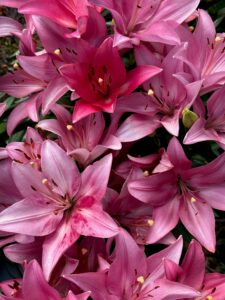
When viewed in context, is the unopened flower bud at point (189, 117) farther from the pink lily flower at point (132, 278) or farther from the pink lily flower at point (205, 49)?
the pink lily flower at point (132, 278)

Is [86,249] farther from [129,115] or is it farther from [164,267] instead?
[129,115]

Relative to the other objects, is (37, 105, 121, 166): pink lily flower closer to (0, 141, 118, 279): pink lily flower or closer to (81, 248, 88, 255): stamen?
(0, 141, 118, 279): pink lily flower

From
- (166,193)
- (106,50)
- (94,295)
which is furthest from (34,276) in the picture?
(106,50)

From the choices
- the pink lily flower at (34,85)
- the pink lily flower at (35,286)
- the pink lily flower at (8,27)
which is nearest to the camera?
the pink lily flower at (35,286)

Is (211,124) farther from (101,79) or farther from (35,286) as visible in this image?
(35,286)

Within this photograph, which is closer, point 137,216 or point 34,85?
point 137,216

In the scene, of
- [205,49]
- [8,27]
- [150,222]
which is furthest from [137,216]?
[8,27]

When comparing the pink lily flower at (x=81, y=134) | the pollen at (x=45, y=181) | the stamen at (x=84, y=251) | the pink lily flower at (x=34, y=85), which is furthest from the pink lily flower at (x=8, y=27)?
the stamen at (x=84, y=251)
